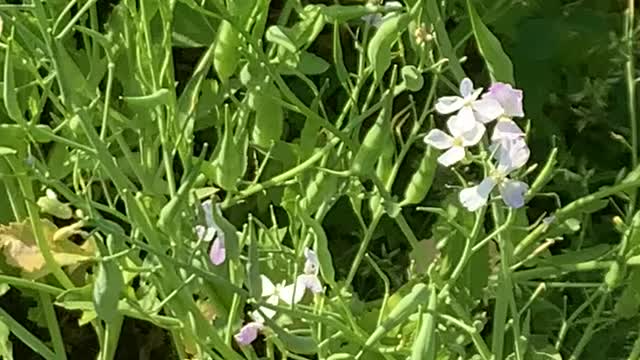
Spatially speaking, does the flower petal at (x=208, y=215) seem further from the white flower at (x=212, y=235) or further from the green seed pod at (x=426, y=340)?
the green seed pod at (x=426, y=340)

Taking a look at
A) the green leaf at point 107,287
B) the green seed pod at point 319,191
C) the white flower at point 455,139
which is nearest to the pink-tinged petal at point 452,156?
the white flower at point 455,139

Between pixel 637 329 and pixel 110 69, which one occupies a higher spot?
pixel 110 69

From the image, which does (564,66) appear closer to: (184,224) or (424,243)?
(424,243)

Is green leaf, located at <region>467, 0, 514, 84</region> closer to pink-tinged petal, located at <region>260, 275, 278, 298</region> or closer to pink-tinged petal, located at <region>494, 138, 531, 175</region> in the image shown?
pink-tinged petal, located at <region>494, 138, 531, 175</region>

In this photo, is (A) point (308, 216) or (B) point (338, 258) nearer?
(A) point (308, 216)

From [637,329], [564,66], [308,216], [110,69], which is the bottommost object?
[637,329]

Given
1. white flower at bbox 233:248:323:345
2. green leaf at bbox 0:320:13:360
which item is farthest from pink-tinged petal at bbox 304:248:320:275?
green leaf at bbox 0:320:13:360

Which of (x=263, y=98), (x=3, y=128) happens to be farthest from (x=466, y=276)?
(x=3, y=128)
